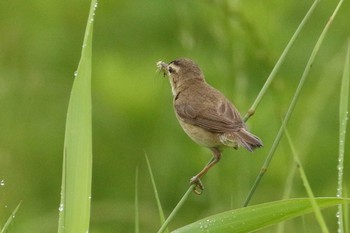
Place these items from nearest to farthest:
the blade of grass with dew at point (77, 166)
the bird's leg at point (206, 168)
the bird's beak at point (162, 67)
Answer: the blade of grass with dew at point (77, 166), the bird's leg at point (206, 168), the bird's beak at point (162, 67)

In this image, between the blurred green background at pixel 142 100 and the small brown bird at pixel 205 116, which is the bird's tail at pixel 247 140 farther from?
the blurred green background at pixel 142 100

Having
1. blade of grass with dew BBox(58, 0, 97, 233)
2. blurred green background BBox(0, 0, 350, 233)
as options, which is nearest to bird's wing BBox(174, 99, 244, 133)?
blade of grass with dew BBox(58, 0, 97, 233)

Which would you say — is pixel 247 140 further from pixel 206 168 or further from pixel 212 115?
pixel 212 115

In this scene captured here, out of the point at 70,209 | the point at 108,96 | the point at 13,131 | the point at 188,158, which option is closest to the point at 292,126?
the point at 188,158

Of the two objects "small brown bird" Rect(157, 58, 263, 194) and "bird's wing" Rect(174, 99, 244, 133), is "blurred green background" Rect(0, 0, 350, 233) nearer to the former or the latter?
"small brown bird" Rect(157, 58, 263, 194)

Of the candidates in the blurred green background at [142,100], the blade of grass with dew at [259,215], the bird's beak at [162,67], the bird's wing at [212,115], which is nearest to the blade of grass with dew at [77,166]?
the blade of grass with dew at [259,215]
